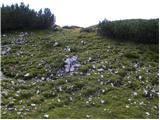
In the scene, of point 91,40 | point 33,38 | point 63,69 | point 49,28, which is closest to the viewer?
point 63,69

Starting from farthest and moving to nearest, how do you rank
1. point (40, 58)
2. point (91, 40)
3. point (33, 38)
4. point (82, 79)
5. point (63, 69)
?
point (33, 38)
point (91, 40)
point (40, 58)
point (63, 69)
point (82, 79)

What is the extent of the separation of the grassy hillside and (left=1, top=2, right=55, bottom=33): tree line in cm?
485

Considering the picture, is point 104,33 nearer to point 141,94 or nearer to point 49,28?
point 49,28

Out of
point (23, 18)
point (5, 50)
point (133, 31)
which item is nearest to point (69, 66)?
point (5, 50)

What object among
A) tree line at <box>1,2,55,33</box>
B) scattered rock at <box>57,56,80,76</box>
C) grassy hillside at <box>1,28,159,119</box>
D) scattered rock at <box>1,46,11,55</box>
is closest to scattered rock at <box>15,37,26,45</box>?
grassy hillside at <box>1,28,159,119</box>

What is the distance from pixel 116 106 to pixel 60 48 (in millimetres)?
11933

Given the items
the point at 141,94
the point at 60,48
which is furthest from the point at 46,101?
the point at 60,48

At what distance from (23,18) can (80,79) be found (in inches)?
722

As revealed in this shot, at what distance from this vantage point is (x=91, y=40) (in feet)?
105

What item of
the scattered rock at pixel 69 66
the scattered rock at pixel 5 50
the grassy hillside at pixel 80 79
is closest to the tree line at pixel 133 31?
the grassy hillside at pixel 80 79

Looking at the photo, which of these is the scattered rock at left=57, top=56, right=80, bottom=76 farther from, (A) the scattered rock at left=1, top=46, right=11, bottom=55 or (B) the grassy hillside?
(A) the scattered rock at left=1, top=46, right=11, bottom=55

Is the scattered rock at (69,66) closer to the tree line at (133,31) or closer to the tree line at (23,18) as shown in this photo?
the tree line at (133,31)

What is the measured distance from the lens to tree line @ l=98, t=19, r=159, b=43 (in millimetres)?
30375

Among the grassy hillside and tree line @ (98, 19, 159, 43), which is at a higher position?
tree line @ (98, 19, 159, 43)
